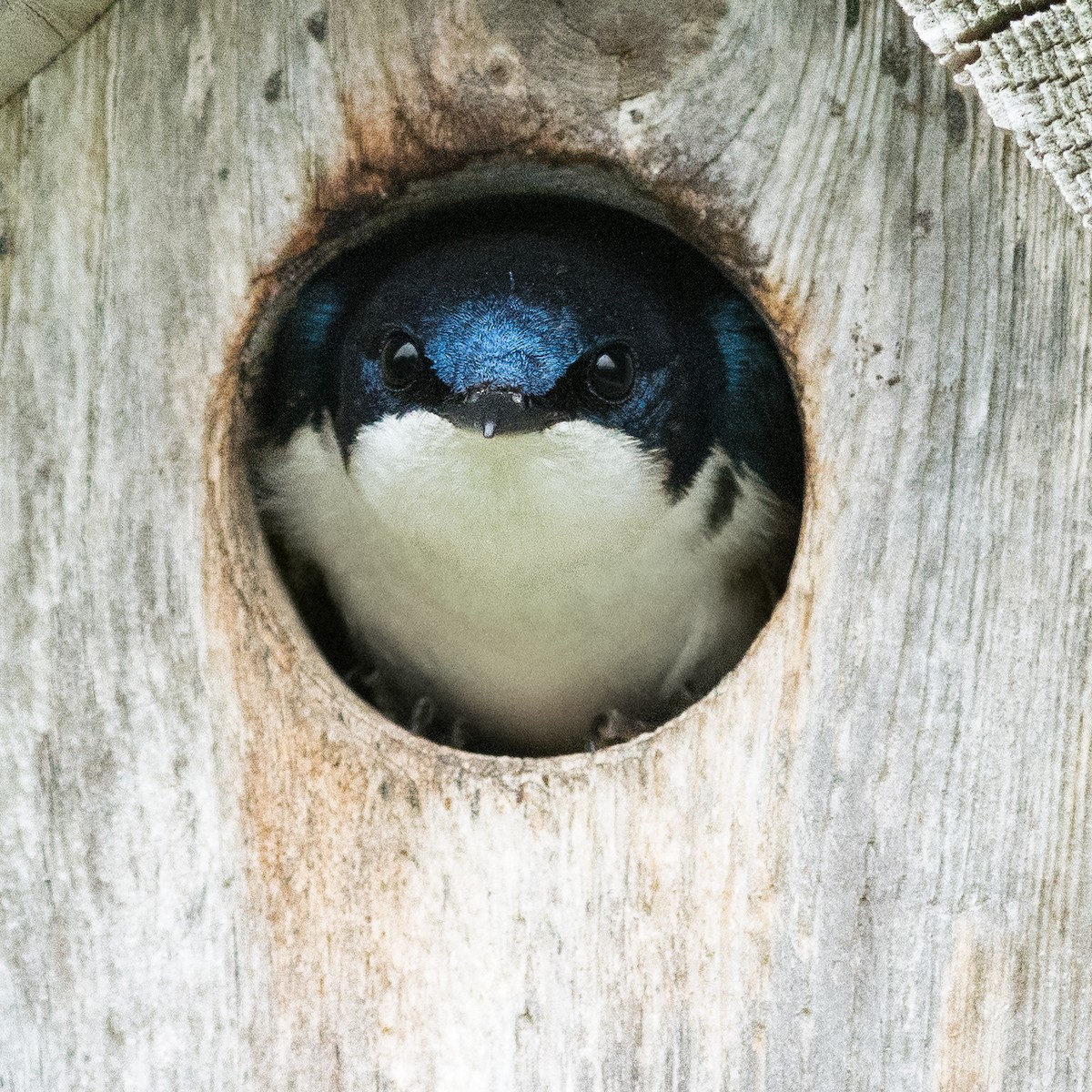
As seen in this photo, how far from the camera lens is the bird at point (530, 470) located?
1710 millimetres

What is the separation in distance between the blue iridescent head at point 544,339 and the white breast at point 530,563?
0.04 metres

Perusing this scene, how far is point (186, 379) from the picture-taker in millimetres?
1495

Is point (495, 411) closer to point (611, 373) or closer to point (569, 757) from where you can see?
point (611, 373)

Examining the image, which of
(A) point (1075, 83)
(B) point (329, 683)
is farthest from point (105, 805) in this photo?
(A) point (1075, 83)

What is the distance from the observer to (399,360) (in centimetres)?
173

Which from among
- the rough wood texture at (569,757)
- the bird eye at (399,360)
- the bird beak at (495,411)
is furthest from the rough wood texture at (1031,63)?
the bird eye at (399,360)

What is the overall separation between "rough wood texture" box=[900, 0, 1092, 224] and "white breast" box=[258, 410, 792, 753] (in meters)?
0.68

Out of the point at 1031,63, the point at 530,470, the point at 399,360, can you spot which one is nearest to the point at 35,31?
the point at 399,360

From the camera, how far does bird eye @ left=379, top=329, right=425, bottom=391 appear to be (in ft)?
5.60

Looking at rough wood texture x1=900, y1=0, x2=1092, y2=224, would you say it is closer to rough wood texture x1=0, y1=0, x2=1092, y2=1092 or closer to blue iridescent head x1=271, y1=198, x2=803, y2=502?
rough wood texture x1=0, y1=0, x2=1092, y2=1092

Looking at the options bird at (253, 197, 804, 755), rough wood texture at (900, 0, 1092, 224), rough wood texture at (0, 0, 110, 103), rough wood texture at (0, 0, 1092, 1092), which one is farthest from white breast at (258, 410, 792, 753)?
rough wood texture at (900, 0, 1092, 224)

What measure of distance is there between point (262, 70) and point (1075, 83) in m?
0.79

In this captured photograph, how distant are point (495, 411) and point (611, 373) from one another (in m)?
0.21

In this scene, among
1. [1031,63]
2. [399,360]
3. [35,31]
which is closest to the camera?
[1031,63]
